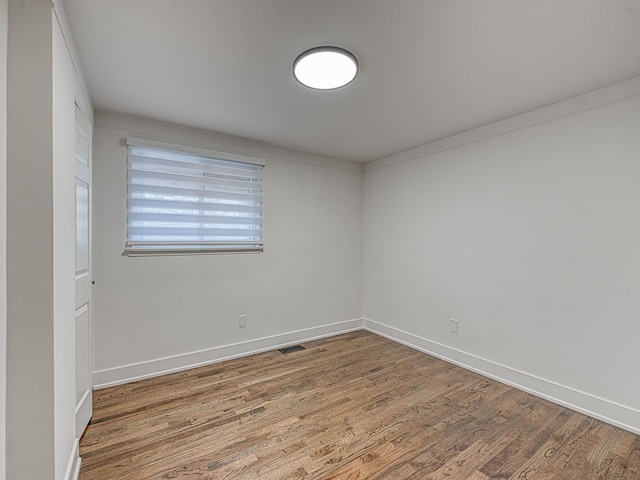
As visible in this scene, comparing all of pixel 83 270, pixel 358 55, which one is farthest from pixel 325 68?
pixel 83 270

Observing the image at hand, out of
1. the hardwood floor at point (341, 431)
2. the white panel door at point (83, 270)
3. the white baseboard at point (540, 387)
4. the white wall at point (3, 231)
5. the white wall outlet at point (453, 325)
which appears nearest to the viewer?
the white wall at point (3, 231)

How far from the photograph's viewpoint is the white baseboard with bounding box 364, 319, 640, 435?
2.10 metres

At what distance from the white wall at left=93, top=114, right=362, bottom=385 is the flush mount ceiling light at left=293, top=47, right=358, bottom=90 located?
154cm

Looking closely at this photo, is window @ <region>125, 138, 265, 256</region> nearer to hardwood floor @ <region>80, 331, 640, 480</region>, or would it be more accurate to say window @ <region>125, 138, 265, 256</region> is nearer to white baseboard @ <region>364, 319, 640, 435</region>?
hardwood floor @ <region>80, 331, 640, 480</region>

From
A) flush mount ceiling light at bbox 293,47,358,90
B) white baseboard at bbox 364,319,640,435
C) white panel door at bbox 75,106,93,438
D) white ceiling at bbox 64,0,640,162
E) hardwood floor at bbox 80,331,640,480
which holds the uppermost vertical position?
white ceiling at bbox 64,0,640,162

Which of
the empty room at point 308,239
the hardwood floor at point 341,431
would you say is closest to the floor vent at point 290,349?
the empty room at point 308,239

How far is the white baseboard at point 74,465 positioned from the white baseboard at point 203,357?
1.00 meters

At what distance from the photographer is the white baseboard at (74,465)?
149 cm

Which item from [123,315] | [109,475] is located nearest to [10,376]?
[109,475]

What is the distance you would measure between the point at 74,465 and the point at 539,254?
3.53 metres

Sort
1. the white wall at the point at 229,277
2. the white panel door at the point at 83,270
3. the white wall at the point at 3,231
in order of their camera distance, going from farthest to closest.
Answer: the white wall at the point at 229,277
the white panel door at the point at 83,270
the white wall at the point at 3,231

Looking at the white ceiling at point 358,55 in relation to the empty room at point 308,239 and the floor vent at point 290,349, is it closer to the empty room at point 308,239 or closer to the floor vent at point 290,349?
the empty room at point 308,239

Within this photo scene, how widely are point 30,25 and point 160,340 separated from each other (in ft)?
8.27

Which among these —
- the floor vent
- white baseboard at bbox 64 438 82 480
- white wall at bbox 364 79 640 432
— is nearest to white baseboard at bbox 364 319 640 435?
white wall at bbox 364 79 640 432
